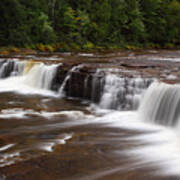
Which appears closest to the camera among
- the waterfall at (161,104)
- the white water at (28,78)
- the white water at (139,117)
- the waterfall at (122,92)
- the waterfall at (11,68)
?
the white water at (139,117)

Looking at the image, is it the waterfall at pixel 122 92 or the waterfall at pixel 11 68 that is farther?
the waterfall at pixel 11 68

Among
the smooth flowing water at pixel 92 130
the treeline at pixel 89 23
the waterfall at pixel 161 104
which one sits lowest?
the smooth flowing water at pixel 92 130

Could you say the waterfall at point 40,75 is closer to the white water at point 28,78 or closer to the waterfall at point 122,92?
the white water at point 28,78

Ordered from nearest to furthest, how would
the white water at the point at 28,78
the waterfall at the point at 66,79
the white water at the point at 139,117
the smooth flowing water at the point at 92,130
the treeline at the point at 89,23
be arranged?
the smooth flowing water at the point at 92,130
the white water at the point at 139,117
the waterfall at the point at 66,79
the white water at the point at 28,78
the treeline at the point at 89,23

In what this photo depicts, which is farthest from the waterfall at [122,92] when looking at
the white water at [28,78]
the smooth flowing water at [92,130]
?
the white water at [28,78]

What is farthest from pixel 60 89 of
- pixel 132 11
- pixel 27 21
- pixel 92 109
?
pixel 132 11

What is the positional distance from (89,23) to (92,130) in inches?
1017

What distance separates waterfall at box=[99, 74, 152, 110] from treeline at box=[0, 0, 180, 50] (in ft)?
50.0

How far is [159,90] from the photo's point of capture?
790 cm

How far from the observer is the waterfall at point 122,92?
8.69 meters

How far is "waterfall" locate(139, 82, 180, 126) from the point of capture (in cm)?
710

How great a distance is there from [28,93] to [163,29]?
105 feet

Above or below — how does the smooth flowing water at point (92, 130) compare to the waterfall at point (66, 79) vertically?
below

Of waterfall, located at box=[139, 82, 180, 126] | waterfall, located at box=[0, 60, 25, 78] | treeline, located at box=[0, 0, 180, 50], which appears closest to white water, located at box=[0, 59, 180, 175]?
waterfall, located at box=[139, 82, 180, 126]
